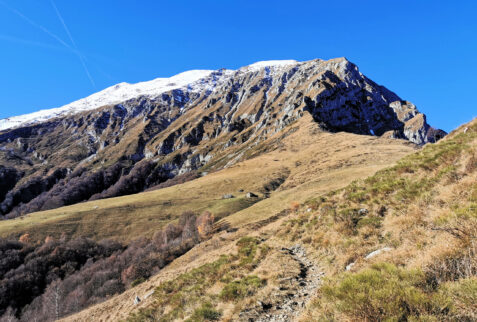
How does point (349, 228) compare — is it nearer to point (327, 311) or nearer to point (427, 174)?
point (427, 174)

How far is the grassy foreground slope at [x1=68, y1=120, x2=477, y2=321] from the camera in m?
6.21

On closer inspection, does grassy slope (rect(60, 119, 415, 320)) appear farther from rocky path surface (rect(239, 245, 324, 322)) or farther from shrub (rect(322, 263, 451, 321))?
shrub (rect(322, 263, 451, 321))

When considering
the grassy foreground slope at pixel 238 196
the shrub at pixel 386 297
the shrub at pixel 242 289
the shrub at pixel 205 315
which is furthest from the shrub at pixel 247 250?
the grassy foreground slope at pixel 238 196

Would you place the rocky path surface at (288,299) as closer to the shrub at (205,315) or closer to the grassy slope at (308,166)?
the shrub at (205,315)

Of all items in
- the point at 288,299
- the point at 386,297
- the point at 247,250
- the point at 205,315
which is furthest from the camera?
the point at 247,250

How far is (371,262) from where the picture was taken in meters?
9.30

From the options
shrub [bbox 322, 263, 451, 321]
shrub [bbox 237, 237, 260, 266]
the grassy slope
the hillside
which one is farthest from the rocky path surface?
the grassy slope

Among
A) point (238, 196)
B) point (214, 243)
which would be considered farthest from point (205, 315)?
point (238, 196)

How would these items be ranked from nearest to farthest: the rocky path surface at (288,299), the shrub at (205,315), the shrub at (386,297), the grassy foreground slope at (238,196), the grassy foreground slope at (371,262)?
the shrub at (386,297)
the grassy foreground slope at (371,262)
the rocky path surface at (288,299)
the shrub at (205,315)
the grassy foreground slope at (238,196)

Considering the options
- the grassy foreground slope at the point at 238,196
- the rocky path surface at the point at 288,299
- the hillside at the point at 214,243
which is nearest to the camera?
the rocky path surface at the point at 288,299

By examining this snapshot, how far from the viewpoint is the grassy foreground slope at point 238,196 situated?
70.9m

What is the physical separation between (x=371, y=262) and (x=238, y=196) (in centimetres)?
8810

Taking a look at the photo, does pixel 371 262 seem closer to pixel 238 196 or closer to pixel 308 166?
pixel 238 196

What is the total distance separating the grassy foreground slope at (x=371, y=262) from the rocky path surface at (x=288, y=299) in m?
0.09
